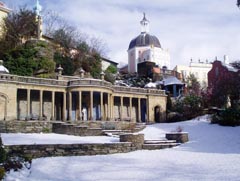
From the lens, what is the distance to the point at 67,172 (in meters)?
Answer: 13.3

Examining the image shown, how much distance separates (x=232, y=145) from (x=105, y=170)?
32.4 ft

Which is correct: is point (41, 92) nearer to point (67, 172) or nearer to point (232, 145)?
point (232, 145)

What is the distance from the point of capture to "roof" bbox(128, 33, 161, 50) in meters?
91.8

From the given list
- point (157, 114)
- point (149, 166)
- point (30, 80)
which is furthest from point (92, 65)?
point (149, 166)

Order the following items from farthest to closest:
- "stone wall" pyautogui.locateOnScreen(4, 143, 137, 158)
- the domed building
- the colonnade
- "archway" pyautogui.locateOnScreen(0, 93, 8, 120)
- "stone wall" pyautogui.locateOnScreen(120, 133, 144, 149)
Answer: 1. the domed building
2. the colonnade
3. "archway" pyautogui.locateOnScreen(0, 93, 8, 120)
4. "stone wall" pyautogui.locateOnScreen(120, 133, 144, 149)
5. "stone wall" pyautogui.locateOnScreen(4, 143, 137, 158)

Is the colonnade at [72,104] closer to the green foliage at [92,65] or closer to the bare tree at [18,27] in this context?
the green foliage at [92,65]

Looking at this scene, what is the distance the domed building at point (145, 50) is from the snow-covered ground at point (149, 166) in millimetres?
69830

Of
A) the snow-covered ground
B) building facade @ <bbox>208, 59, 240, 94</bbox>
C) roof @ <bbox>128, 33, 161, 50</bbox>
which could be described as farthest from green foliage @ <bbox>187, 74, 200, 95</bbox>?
the snow-covered ground

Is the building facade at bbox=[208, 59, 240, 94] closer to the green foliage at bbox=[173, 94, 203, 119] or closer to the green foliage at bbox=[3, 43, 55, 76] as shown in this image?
the green foliage at bbox=[173, 94, 203, 119]

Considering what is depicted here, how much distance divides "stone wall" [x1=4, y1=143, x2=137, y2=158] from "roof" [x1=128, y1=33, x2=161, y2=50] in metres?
75.2

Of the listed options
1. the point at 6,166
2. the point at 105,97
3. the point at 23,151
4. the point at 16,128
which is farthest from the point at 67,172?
the point at 105,97

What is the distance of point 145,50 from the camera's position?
295ft

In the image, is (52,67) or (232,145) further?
(52,67)

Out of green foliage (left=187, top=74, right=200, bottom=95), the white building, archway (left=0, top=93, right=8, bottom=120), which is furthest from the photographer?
the white building
